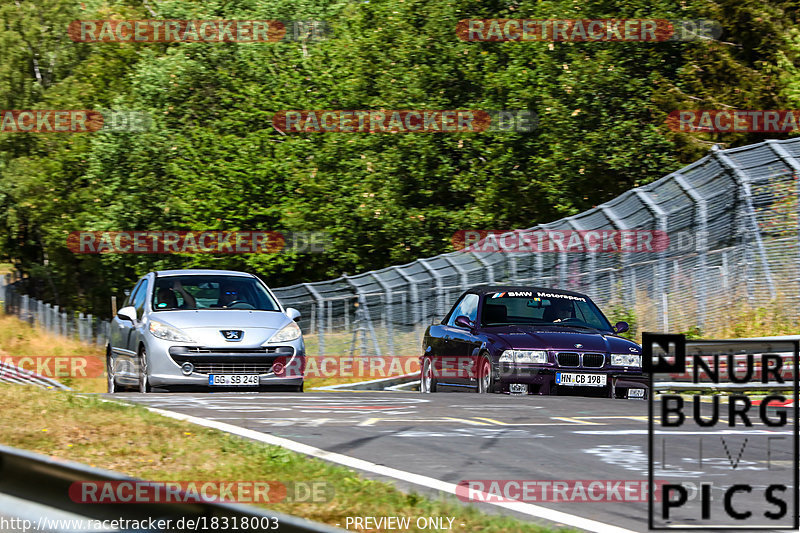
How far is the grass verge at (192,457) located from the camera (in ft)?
19.7

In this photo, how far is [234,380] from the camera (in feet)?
44.9

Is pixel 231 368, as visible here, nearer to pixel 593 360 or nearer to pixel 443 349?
pixel 443 349

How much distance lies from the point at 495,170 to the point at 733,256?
2137 centimetres

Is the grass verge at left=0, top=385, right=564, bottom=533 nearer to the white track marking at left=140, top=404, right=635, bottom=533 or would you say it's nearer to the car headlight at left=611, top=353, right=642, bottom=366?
the white track marking at left=140, top=404, right=635, bottom=533

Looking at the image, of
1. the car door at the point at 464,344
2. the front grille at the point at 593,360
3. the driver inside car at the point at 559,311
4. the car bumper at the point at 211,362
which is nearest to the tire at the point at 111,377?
the car bumper at the point at 211,362

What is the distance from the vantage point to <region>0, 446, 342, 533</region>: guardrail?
175 inches

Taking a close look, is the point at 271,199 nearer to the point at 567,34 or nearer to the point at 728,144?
the point at 567,34

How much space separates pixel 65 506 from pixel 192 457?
2596 millimetres

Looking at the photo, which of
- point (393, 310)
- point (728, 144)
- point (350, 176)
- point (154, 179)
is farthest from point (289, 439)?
point (154, 179)

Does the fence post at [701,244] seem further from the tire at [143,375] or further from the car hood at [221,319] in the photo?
the tire at [143,375]

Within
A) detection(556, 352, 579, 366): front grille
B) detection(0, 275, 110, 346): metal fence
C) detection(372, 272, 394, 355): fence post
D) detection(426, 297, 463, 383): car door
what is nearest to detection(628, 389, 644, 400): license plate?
detection(556, 352, 579, 366): front grille

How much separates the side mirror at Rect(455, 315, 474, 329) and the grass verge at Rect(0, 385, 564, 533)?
5663mm

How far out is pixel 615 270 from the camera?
22.5 meters

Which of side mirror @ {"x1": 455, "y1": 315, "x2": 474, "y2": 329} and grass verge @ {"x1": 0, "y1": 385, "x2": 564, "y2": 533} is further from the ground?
side mirror @ {"x1": 455, "y1": 315, "x2": 474, "y2": 329}
